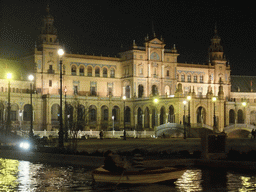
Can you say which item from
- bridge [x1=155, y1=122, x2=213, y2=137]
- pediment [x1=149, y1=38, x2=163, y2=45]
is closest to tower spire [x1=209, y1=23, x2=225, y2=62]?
pediment [x1=149, y1=38, x2=163, y2=45]

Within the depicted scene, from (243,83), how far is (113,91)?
4139cm

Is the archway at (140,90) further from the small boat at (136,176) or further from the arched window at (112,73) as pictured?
the small boat at (136,176)

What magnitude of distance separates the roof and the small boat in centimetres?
11276

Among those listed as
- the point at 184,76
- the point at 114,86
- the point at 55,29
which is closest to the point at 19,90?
the point at 55,29

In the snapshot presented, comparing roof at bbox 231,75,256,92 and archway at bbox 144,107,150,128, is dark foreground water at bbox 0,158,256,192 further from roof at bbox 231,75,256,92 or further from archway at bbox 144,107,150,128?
roof at bbox 231,75,256,92

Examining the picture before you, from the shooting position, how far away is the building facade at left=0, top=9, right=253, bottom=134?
313ft

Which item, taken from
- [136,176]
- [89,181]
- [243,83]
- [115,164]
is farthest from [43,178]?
[243,83]

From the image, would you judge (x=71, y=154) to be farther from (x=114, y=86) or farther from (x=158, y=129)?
(x=114, y=86)

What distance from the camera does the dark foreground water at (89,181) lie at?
68.9 feet

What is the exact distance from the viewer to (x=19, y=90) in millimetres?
101125

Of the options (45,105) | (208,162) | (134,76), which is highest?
(134,76)

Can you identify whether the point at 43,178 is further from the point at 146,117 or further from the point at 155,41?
the point at 155,41

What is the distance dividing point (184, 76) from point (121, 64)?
61.6ft

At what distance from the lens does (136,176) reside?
21172 mm
